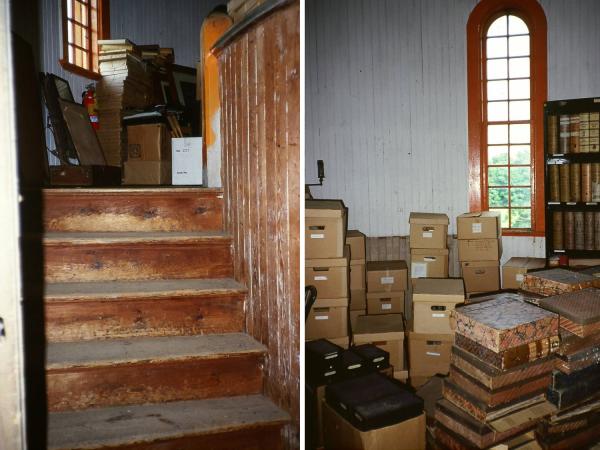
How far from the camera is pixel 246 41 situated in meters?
2.00

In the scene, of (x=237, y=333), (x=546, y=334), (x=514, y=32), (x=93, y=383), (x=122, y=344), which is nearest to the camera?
(x=93, y=383)

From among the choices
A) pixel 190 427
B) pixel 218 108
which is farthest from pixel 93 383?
pixel 218 108

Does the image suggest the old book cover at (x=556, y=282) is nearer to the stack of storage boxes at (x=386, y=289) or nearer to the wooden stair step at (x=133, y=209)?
the stack of storage boxes at (x=386, y=289)

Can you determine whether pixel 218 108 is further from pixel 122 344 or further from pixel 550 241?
pixel 550 241

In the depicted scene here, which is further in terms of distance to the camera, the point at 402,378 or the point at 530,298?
the point at 402,378

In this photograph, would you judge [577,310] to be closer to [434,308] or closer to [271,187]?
[434,308]

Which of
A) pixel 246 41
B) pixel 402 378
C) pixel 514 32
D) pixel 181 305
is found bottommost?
pixel 402 378

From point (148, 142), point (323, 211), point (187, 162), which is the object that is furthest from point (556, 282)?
point (148, 142)

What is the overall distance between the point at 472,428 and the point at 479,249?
2002mm

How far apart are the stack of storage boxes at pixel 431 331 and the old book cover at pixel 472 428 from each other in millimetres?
1040

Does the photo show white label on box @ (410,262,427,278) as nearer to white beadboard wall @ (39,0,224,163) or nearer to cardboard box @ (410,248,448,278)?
cardboard box @ (410,248,448,278)

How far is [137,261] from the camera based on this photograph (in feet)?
7.29

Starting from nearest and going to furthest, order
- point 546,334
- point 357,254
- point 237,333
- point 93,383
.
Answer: point 93,383
point 237,333
point 546,334
point 357,254

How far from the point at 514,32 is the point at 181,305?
4150 mm
